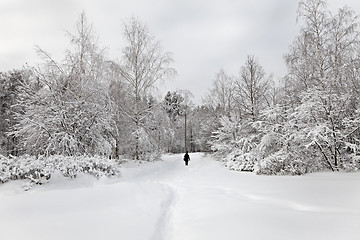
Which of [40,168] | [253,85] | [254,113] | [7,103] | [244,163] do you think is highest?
[253,85]

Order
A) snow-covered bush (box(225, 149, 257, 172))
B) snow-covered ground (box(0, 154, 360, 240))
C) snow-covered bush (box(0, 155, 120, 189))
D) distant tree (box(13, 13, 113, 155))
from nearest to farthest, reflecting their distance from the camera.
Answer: snow-covered ground (box(0, 154, 360, 240)), snow-covered bush (box(0, 155, 120, 189)), distant tree (box(13, 13, 113, 155)), snow-covered bush (box(225, 149, 257, 172))

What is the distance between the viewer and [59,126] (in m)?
9.44

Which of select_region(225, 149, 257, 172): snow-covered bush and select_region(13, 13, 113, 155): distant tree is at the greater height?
select_region(13, 13, 113, 155): distant tree

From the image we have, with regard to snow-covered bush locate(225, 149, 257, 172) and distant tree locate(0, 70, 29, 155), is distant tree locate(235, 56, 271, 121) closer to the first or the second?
snow-covered bush locate(225, 149, 257, 172)

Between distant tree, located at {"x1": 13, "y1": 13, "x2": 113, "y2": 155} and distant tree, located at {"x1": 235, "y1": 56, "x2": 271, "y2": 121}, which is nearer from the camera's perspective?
distant tree, located at {"x1": 13, "y1": 13, "x2": 113, "y2": 155}

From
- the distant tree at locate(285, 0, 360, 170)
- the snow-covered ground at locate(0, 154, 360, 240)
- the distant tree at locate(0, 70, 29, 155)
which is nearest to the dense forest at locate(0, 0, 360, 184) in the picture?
the distant tree at locate(285, 0, 360, 170)

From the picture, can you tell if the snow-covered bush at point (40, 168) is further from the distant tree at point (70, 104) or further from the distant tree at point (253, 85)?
the distant tree at point (253, 85)

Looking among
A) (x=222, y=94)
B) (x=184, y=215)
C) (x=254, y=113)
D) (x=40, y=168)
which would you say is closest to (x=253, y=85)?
(x=254, y=113)

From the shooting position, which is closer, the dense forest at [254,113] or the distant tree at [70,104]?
the dense forest at [254,113]

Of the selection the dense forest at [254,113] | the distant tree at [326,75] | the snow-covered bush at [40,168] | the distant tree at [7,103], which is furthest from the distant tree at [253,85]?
the distant tree at [7,103]

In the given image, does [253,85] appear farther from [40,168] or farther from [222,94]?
[40,168]

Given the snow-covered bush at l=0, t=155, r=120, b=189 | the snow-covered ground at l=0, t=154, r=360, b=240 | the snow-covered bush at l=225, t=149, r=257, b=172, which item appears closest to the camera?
the snow-covered ground at l=0, t=154, r=360, b=240

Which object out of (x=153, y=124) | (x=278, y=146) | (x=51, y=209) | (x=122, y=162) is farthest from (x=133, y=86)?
(x=51, y=209)

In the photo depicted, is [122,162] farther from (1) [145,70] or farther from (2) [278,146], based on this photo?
(2) [278,146]
